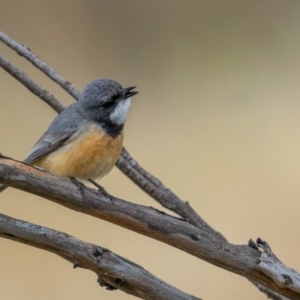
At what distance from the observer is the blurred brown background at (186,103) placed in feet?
8.37

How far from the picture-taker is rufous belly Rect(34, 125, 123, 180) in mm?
1547

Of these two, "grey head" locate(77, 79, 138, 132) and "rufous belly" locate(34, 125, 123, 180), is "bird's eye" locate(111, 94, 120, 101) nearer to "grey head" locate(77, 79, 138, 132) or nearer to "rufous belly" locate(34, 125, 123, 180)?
"grey head" locate(77, 79, 138, 132)

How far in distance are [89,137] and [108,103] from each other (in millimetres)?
142

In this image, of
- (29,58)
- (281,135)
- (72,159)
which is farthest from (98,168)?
(281,135)

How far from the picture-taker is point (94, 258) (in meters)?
1.08

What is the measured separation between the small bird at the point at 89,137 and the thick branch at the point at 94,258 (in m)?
0.48

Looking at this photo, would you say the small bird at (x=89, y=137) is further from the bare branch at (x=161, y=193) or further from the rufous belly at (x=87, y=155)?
the bare branch at (x=161, y=193)

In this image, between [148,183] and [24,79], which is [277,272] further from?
[24,79]

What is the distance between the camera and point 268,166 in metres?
2.71

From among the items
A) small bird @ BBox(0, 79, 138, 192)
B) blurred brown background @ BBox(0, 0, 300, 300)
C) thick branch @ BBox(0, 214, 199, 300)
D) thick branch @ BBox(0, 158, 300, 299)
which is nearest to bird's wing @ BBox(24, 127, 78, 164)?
small bird @ BBox(0, 79, 138, 192)

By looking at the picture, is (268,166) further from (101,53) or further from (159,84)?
(101,53)

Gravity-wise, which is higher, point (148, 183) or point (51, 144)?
point (148, 183)

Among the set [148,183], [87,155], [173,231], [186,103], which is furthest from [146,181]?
[186,103]

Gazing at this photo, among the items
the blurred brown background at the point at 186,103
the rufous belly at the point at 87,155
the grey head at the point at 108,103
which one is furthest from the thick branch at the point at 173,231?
the blurred brown background at the point at 186,103
